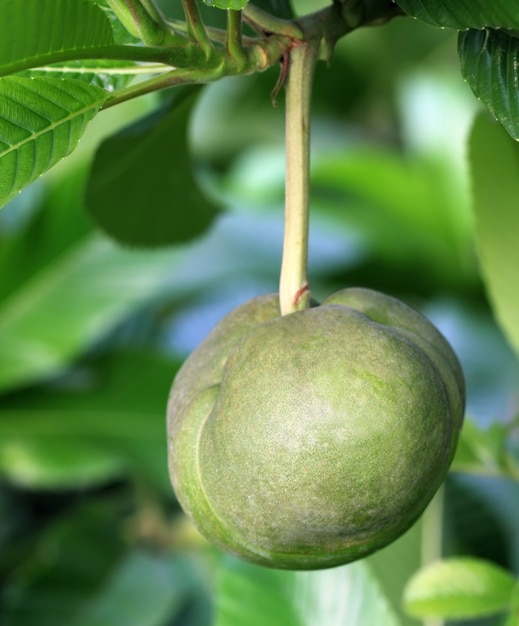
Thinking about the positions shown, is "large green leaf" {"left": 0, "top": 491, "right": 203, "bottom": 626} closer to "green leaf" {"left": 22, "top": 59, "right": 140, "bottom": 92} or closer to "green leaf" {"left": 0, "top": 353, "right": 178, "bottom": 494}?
"green leaf" {"left": 0, "top": 353, "right": 178, "bottom": 494}

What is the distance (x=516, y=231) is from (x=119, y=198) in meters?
0.37

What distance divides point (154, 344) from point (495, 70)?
1.28m

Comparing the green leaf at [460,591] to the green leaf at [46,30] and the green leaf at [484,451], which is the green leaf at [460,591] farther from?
the green leaf at [46,30]

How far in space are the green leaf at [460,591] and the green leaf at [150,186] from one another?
42 cm

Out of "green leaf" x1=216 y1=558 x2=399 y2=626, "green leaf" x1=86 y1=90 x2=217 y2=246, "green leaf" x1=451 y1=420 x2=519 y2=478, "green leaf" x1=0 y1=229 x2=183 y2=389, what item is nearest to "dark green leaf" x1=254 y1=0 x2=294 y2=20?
"green leaf" x1=86 y1=90 x2=217 y2=246

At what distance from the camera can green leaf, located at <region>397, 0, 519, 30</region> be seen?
0.51 metres

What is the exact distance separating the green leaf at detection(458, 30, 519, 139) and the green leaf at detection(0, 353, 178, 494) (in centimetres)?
109

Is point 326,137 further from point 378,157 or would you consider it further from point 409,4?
point 409,4

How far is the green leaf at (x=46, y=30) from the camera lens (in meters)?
0.46

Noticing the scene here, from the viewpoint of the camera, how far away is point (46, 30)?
0.48 m

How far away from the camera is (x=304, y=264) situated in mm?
572

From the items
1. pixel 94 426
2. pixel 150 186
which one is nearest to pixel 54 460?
pixel 94 426

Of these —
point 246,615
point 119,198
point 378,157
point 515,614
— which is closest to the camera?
point 515,614

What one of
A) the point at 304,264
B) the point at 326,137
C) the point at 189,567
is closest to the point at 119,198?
the point at 304,264
